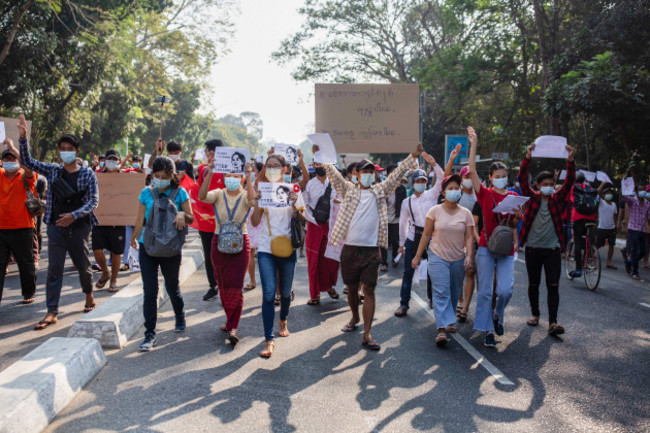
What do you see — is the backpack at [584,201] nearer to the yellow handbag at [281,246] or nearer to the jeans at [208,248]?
the jeans at [208,248]

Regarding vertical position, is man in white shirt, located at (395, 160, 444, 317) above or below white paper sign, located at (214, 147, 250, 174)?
below

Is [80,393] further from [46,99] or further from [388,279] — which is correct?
[46,99]

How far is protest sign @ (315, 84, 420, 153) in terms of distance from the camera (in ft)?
32.4

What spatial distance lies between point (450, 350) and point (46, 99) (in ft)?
57.8

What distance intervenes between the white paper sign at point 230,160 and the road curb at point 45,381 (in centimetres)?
204

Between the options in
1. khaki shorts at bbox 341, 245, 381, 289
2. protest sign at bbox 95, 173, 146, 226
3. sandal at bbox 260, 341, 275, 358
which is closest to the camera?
sandal at bbox 260, 341, 275, 358

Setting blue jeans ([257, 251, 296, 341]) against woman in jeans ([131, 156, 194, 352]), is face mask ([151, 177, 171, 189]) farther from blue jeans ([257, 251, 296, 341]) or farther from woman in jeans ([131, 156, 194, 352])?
blue jeans ([257, 251, 296, 341])

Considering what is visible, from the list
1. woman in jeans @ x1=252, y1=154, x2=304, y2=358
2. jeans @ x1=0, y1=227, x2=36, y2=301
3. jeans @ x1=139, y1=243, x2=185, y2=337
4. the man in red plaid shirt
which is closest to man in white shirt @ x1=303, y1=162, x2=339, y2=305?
woman in jeans @ x1=252, y1=154, x2=304, y2=358

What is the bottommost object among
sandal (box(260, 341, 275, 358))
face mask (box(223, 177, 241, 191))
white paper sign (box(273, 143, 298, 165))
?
sandal (box(260, 341, 275, 358))

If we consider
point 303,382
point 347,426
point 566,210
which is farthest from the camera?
point 566,210

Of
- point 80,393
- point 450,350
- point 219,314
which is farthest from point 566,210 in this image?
point 80,393

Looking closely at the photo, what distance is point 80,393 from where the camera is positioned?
13.8 feet

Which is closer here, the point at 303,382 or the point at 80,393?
the point at 80,393

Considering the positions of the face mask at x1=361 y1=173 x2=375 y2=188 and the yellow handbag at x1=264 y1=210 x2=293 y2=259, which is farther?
the face mask at x1=361 y1=173 x2=375 y2=188
